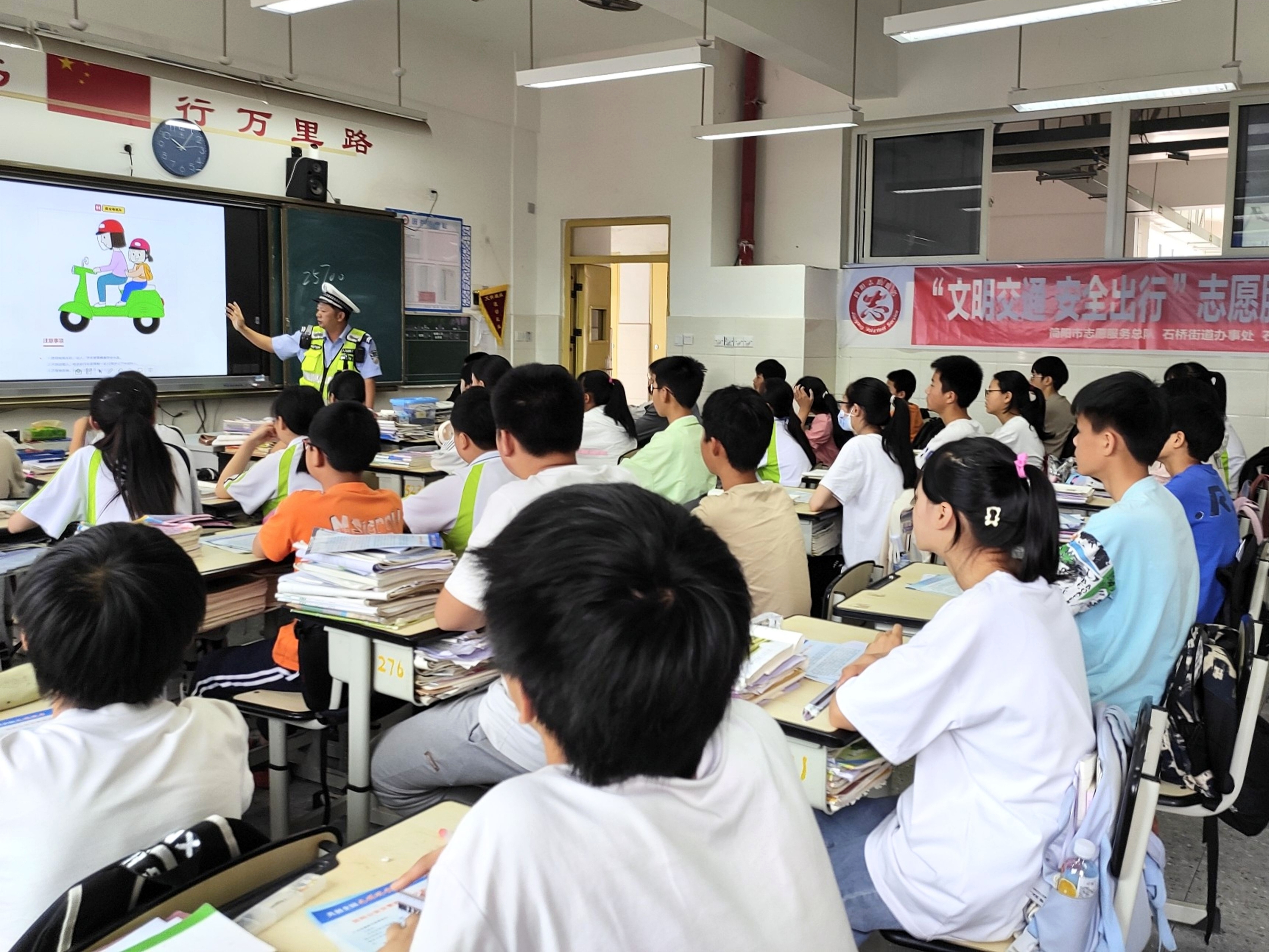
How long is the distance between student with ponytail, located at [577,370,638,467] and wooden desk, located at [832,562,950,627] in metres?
2.36

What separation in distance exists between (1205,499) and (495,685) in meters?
2.18

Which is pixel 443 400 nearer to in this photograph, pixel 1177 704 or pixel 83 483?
pixel 83 483

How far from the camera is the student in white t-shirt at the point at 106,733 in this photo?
122cm

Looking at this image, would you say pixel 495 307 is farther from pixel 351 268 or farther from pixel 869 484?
pixel 869 484

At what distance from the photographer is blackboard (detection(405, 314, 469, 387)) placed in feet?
26.5

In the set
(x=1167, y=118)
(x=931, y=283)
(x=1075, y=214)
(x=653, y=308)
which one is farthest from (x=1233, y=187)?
(x=653, y=308)

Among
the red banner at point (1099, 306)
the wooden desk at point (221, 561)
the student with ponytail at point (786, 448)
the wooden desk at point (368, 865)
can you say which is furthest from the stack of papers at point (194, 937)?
the red banner at point (1099, 306)

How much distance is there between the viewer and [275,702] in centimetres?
242

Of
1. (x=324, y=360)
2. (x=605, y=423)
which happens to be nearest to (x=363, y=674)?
(x=605, y=423)

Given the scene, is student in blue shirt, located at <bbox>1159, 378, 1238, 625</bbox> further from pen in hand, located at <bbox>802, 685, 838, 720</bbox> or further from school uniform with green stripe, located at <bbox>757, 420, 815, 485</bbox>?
school uniform with green stripe, located at <bbox>757, 420, 815, 485</bbox>

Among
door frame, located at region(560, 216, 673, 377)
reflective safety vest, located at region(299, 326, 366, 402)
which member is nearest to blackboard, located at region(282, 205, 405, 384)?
reflective safety vest, located at region(299, 326, 366, 402)

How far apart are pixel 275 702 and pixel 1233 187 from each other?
711 centimetres

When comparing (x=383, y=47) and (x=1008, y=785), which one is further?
(x=383, y=47)

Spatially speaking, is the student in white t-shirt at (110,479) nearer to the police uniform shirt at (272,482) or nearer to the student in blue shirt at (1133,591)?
the police uniform shirt at (272,482)
